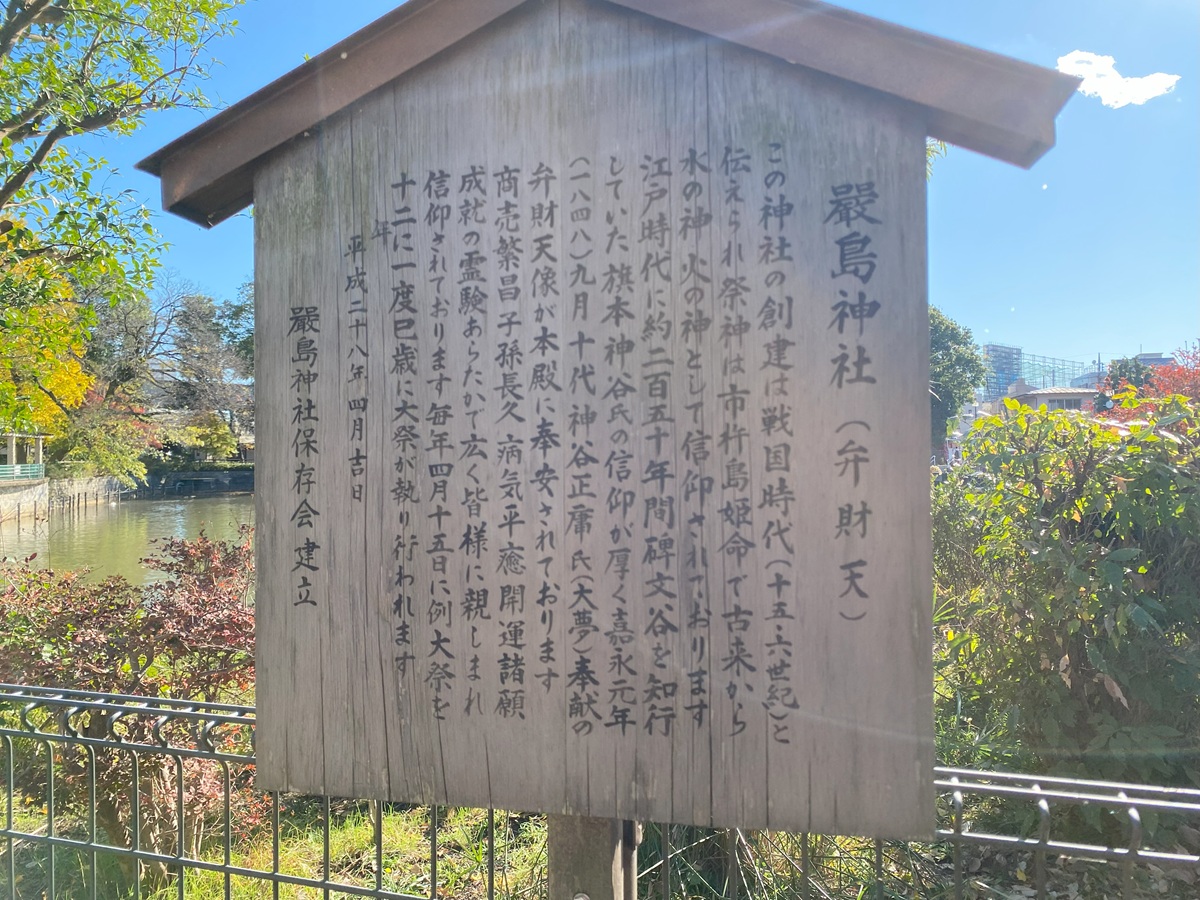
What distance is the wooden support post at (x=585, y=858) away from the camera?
5.37ft

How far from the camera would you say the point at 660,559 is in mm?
1432

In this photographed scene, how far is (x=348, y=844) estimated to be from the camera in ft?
12.0

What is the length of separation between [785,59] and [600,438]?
0.84m

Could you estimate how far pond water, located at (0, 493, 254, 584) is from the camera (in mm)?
13980

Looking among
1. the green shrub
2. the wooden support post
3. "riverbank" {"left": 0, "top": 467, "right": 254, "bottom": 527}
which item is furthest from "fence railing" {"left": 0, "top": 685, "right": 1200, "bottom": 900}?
"riverbank" {"left": 0, "top": 467, "right": 254, "bottom": 527}

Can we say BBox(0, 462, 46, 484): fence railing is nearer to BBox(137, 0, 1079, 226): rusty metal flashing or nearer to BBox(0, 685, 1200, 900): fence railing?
BBox(0, 685, 1200, 900): fence railing

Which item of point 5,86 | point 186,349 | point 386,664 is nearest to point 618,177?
point 386,664

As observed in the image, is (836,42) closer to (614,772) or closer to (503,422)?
(503,422)

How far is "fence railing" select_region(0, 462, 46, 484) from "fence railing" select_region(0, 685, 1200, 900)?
26.5 metres

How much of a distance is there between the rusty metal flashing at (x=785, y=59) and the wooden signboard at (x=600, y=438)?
5cm

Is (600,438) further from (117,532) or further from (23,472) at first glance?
(23,472)

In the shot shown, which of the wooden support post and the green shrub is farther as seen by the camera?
the green shrub

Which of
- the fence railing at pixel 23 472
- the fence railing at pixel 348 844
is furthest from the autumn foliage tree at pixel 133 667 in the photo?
the fence railing at pixel 23 472

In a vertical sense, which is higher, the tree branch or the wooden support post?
the tree branch
